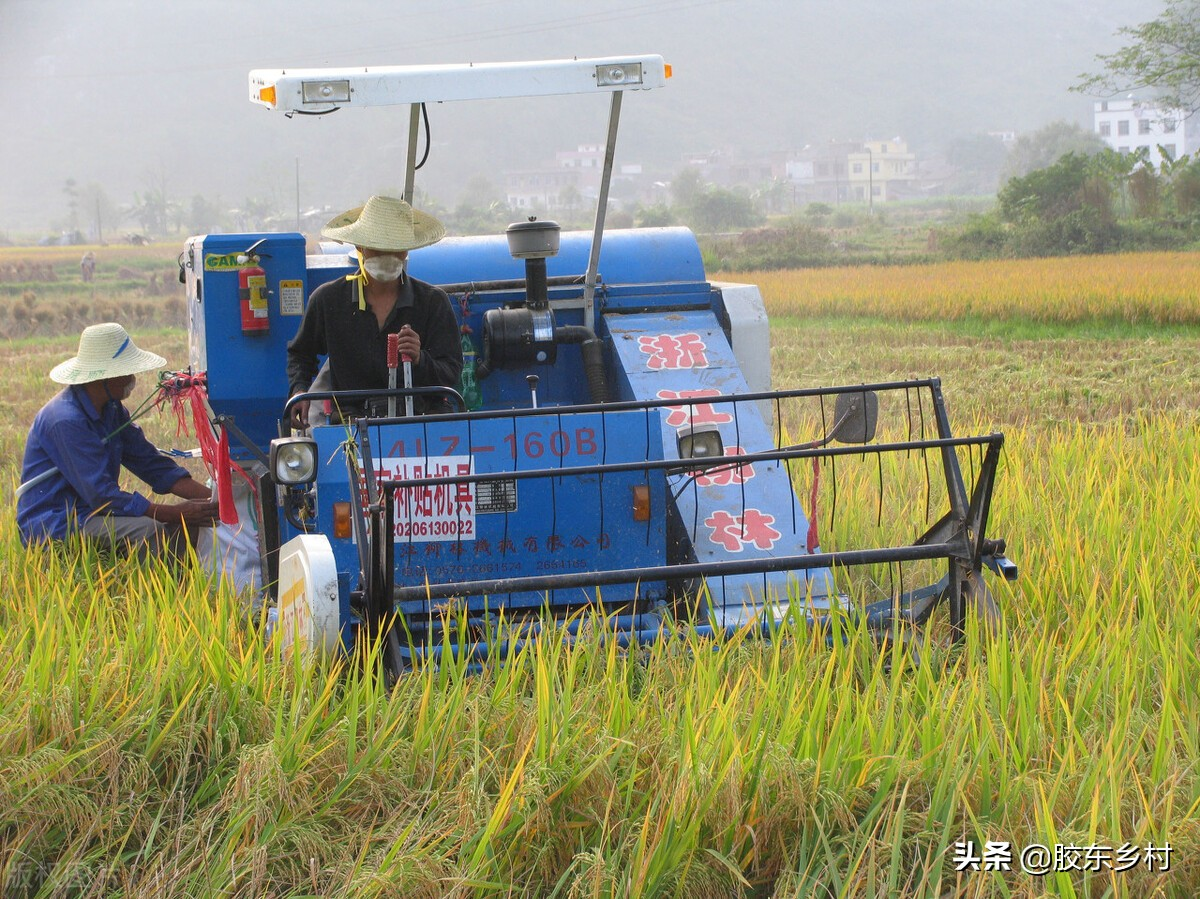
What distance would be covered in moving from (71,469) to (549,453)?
203cm

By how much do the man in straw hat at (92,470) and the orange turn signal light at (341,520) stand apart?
3.49ft

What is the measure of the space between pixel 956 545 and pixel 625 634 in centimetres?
106

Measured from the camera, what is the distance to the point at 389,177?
152250 mm

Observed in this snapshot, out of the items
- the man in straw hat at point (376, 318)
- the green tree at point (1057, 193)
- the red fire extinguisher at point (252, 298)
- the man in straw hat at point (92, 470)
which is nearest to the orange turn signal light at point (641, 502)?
the man in straw hat at point (376, 318)

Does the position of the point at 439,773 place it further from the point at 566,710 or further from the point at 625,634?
the point at 625,634

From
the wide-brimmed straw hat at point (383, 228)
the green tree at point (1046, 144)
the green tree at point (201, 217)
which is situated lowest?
the wide-brimmed straw hat at point (383, 228)

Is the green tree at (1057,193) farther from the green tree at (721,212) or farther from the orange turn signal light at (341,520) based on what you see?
the green tree at (721,212)

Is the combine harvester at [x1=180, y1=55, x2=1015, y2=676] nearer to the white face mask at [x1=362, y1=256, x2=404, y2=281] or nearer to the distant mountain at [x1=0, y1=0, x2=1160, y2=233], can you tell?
the white face mask at [x1=362, y1=256, x2=404, y2=281]

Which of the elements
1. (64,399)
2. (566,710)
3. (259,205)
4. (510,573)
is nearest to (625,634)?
(510,573)

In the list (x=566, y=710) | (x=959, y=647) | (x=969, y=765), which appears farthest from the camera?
(x=959, y=647)

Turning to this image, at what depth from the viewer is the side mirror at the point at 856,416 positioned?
13.8 feet

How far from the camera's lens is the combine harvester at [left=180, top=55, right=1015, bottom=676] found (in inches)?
144

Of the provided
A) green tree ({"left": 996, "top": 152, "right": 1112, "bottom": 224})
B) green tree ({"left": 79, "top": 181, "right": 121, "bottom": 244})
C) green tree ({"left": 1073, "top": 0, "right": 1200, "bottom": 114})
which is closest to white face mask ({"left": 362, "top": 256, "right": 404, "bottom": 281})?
green tree ({"left": 996, "top": 152, "right": 1112, "bottom": 224})

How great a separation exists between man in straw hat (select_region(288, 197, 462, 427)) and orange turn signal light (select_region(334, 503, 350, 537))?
63 centimetres
